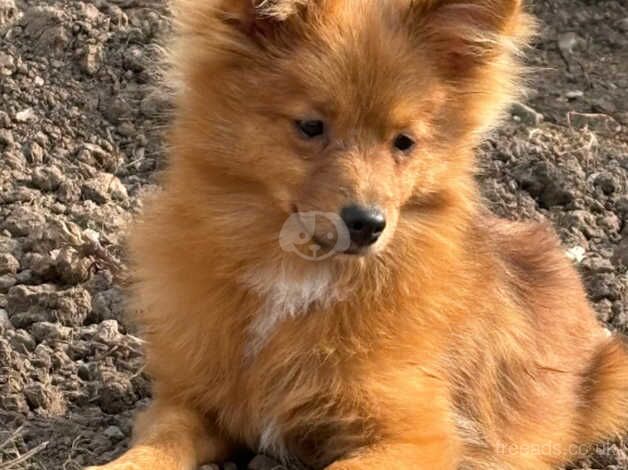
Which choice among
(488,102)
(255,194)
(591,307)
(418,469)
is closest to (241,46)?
(255,194)

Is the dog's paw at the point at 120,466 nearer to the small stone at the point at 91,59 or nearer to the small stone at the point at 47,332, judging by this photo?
the small stone at the point at 47,332

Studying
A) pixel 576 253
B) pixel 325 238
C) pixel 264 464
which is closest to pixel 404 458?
pixel 264 464

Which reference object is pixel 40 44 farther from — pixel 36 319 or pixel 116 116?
pixel 36 319

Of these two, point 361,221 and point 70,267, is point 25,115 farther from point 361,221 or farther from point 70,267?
point 361,221

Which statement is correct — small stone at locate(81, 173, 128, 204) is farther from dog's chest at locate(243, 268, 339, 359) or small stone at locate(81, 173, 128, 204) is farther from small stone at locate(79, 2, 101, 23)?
dog's chest at locate(243, 268, 339, 359)

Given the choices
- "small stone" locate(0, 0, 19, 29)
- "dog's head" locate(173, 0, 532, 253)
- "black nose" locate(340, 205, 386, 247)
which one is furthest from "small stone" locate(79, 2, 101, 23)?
"black nose" locate(340, 205, 386, 247)

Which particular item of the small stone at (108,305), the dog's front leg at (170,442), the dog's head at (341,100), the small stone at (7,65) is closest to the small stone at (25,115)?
the small stone at (7,65)
